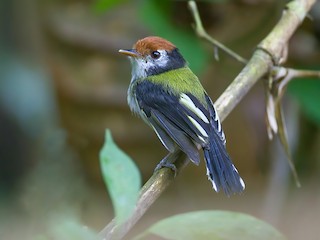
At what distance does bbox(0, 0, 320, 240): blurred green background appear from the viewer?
385 centimetres

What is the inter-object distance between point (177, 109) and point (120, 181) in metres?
1.51

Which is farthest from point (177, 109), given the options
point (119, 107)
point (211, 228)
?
point (119, 107)

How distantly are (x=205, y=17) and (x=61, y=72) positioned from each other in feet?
3.52

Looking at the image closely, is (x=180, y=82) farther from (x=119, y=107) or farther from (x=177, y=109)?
(x=119, y=107)

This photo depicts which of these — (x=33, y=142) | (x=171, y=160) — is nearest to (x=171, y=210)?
(x=33, y=142)

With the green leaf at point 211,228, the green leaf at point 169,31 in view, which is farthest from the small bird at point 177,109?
the green leaf at point 211,228

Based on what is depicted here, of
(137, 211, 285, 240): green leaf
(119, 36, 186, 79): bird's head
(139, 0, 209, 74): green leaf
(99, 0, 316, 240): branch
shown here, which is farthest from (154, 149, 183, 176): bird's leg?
(139, 0, 209, 74): green leaf

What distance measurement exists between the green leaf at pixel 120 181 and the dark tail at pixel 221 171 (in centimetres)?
109

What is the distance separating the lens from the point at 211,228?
895 millimetres

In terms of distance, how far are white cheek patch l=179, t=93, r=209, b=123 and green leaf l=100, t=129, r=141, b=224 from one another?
1383 millimetres

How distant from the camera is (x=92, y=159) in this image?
15.3 feet

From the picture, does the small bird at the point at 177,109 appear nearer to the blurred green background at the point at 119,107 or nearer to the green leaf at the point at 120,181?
the blurred green background at the point at 119,107

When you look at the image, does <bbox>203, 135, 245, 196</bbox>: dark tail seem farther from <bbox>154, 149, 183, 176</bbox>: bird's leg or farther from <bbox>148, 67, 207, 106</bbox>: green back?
<bbox>148, 67, 207, 106</bbox>: green back

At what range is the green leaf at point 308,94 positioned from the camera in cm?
343
